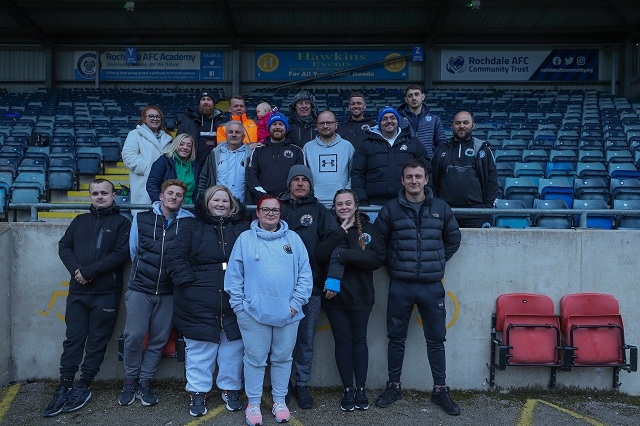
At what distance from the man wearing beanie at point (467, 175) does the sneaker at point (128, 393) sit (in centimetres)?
323

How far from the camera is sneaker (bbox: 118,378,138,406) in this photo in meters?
4.17

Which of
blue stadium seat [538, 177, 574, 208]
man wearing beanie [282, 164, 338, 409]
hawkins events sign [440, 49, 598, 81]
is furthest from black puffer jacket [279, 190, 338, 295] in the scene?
hawkins events sign [440, 49, 598, 81]

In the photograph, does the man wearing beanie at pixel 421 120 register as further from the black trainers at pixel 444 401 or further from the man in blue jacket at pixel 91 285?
the man in blue jacket at pixel 91 285

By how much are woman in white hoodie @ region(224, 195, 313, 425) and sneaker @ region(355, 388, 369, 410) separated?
584 millimetres

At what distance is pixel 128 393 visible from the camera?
420 cm

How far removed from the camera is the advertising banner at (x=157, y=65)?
68.1 feet

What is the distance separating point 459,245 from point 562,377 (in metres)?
1.55

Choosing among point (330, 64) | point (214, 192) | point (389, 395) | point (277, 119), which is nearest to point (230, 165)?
point (277, 119)

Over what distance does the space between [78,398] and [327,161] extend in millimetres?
2920

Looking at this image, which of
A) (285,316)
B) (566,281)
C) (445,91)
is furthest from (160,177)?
(445,91)

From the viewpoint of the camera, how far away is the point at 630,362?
14.4 ft

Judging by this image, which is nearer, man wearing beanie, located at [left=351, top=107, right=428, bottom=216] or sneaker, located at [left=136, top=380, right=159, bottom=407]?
sneaker, located at [left=136, top=380, right=159, bottom=407]

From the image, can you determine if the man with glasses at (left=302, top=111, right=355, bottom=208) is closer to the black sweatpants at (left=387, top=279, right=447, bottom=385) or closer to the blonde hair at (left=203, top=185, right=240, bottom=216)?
the blonde hair at (left=203, top=185, right=240, bottom=216)

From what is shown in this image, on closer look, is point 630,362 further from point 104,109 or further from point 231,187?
point 104,109
